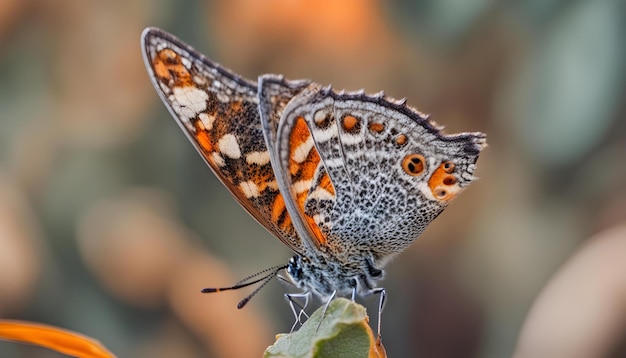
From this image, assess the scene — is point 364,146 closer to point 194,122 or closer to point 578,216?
point 194,122

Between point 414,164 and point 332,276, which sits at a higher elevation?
point 414,164

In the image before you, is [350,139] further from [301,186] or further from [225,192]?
[225,192]

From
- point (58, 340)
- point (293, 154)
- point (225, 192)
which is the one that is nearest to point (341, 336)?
point (58, 340)

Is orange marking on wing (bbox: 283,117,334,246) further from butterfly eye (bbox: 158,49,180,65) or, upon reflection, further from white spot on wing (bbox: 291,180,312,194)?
butterfly eye (bbox: 158,49,180,65)

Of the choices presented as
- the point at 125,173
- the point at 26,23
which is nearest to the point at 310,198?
the point at 125,173

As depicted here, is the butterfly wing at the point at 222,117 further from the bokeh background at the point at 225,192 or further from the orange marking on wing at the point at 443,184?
the bokeh background at the point at 225,192

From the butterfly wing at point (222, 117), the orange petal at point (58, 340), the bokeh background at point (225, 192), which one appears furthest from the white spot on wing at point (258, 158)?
the bokeh background at point (225, 192)
